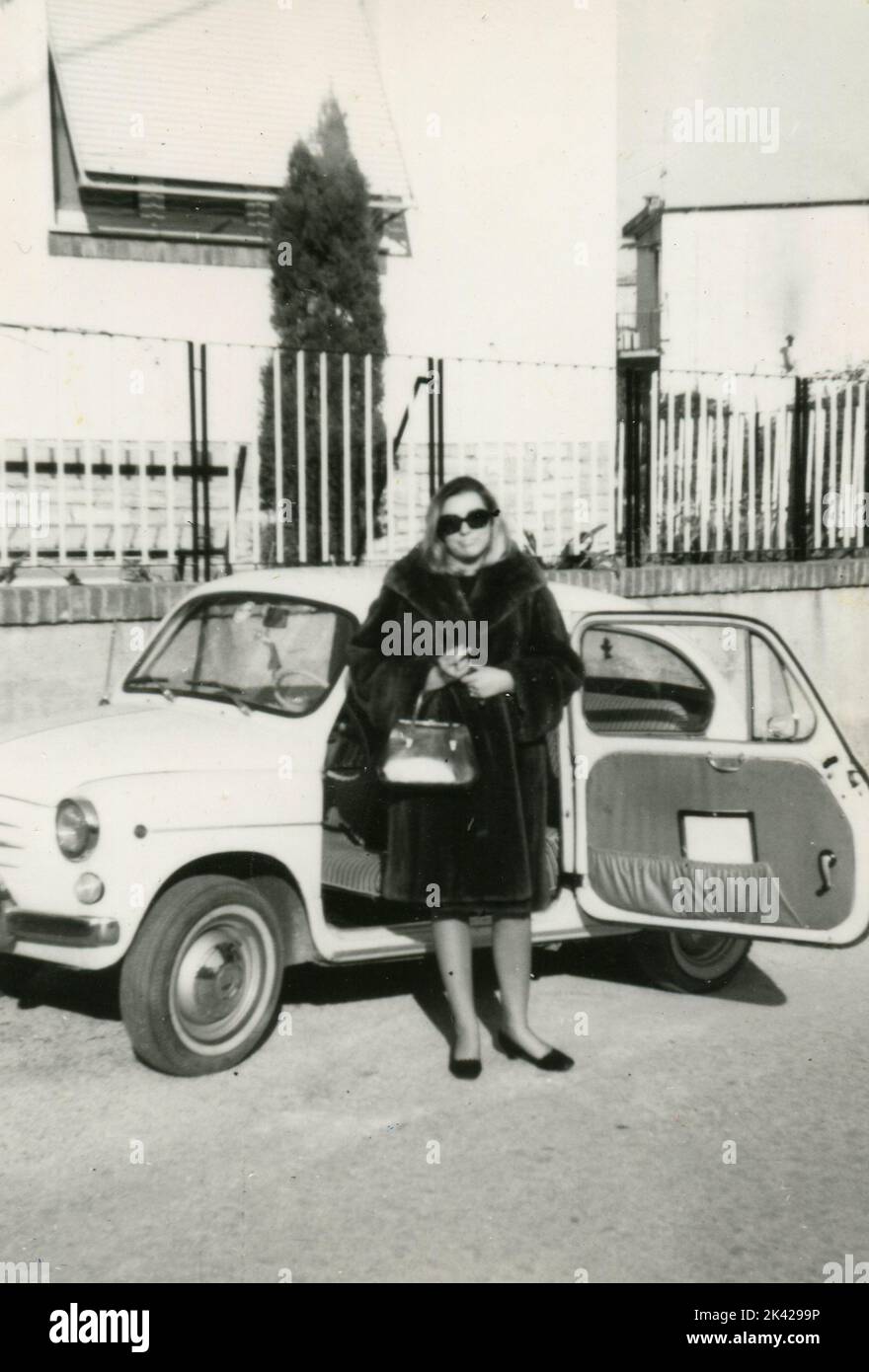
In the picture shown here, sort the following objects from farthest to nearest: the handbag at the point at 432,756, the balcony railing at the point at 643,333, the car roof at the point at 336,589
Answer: the balcony railing at the point at 643,333 < the car roof at the point at 336,589 < the handbag at the point at 432,756

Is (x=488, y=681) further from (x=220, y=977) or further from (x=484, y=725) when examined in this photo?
(x=220, y=977)

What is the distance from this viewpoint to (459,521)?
521 cm

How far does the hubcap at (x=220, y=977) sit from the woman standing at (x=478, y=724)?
51 cm

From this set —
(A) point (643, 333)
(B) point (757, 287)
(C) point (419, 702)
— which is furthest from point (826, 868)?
(B) point (757, 287)

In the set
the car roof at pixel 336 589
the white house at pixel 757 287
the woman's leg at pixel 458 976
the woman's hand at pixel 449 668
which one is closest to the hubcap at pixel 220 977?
the woman's leg at pixel 458 976

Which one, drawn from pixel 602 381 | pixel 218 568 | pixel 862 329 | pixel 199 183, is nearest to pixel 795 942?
pixel 218 568

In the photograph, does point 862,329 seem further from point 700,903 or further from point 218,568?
point 700,903

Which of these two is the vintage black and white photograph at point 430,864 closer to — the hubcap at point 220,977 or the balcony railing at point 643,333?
the hubcap at point 220,977

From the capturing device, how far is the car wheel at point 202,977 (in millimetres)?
4977

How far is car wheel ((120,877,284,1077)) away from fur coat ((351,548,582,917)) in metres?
0.50

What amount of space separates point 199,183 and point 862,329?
65.2 feet

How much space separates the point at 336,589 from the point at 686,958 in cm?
198

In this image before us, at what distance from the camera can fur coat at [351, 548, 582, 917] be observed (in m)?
5.12
